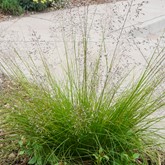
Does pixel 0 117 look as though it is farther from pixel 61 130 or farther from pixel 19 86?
pixel 61 130

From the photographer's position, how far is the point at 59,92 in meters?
2.22

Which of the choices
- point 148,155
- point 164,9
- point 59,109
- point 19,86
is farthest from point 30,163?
point 164,9

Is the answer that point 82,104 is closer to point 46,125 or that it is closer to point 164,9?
point 46,125

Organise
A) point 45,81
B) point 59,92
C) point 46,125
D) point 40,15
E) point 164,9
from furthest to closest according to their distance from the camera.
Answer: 1. point 164,9
2. point 40,15
3. point 45,81
4. point 59,92
5. point 46,125

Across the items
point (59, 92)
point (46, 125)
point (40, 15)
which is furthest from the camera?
point (40, 15)

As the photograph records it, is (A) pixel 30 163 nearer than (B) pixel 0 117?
Yes

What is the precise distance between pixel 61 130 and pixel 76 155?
22cm

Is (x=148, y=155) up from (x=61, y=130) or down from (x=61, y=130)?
down

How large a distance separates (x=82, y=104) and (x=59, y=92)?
0.60ft

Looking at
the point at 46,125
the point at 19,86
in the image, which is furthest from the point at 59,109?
the point at 19,86

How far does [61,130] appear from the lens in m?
2.12

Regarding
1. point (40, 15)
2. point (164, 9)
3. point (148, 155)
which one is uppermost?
point (148, 155)

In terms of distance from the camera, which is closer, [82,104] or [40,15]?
[82,104]

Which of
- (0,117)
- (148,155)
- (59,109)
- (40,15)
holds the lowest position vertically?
(40,15)
